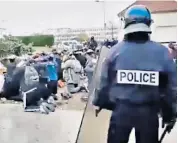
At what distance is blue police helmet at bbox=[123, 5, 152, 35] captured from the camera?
2098 millimetres

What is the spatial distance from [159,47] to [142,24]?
0.14 metres

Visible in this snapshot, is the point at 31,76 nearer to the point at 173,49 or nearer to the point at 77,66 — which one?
the point at 77,66

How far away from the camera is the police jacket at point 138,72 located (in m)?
2.07

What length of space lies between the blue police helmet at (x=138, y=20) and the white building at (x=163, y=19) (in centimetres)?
6

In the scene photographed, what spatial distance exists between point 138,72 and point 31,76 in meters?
→ 1.36

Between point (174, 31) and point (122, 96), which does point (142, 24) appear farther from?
point (122, 96)

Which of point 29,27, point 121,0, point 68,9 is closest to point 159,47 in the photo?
point 121,0

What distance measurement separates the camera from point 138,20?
210 centimetres

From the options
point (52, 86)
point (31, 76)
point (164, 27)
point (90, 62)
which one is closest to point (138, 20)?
point (164, 27)

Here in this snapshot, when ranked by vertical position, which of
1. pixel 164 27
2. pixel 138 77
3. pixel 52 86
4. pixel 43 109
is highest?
pixel 164 27

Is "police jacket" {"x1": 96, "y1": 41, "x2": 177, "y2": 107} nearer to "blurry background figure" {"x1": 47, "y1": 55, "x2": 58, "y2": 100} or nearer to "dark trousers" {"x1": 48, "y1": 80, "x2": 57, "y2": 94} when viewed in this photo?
"blurry background figure" {"x1": 47, "y1": 55, "x2": 58, "y2": 100}

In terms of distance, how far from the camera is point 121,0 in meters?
2.42

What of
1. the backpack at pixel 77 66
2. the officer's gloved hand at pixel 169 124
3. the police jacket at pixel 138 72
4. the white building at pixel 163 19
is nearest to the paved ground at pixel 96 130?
the officer's gloved hand at pixel 169 124

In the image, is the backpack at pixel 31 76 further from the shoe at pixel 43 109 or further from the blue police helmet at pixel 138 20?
the blue police helmet at pixel 138 20
